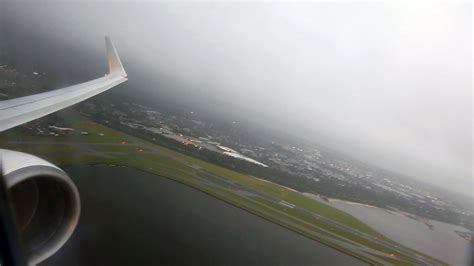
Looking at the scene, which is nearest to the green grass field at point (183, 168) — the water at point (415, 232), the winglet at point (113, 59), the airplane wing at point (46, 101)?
the water at point (415, 232)

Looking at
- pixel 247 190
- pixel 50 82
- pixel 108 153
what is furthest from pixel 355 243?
pixel 50 82

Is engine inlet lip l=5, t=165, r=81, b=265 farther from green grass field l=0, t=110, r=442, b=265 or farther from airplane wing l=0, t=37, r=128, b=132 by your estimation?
green grass field l=0, t=110, r=442, b=265

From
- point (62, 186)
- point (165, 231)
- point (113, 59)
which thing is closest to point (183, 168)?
point (165, 231)

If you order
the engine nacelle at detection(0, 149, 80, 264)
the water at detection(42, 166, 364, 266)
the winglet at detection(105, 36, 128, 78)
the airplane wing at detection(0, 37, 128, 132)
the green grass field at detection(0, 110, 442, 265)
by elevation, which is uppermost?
the winglet at detection(105, 36, 128, 78)

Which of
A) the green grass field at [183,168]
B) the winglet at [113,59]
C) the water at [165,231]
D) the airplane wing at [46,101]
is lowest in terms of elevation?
the water at [165,231]

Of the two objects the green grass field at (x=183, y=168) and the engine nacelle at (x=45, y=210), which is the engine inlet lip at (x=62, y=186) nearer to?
the engine nacelle at (x=45, y=210)

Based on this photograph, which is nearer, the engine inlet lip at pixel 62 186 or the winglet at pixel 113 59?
the engine inlet lip at pixel 62 186

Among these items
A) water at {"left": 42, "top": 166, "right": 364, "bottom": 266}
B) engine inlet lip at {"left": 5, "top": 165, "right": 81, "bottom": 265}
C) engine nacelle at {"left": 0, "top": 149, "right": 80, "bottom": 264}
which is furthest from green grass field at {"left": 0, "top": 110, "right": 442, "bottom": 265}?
engine inlet lip at {"left": 5, "top": 165, "right": 81, "bottom": 265}
